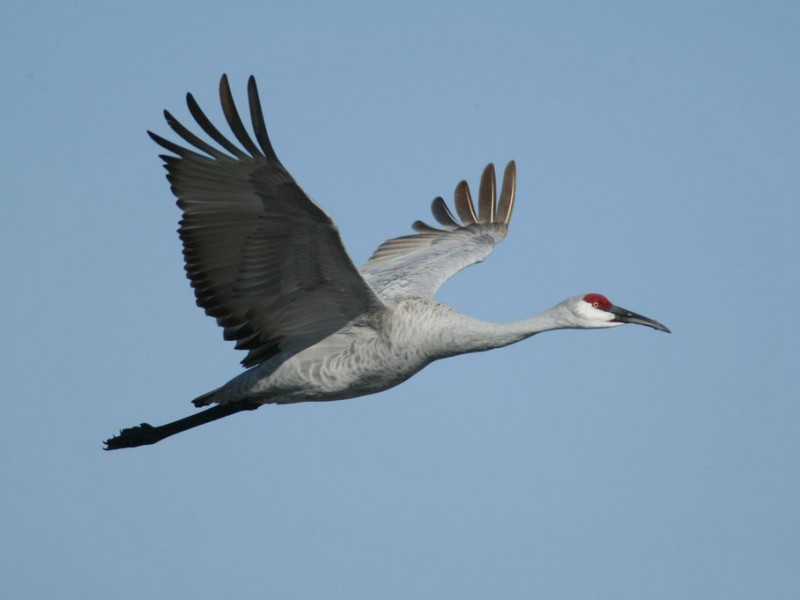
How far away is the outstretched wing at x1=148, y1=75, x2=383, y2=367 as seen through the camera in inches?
364

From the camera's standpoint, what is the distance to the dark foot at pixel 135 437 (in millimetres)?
11805

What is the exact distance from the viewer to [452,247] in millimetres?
13492

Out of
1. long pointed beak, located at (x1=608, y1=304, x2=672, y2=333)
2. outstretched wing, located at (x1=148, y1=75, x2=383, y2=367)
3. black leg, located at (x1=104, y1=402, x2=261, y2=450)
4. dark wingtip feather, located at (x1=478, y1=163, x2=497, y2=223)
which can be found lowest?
long pointed beak, located at (x1=608, y1=304, x2=672, y2=333)

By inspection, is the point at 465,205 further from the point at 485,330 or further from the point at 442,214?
the point at 485,330

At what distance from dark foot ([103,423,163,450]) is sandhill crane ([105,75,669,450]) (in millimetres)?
475

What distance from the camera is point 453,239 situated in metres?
13.9

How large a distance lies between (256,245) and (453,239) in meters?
4.55

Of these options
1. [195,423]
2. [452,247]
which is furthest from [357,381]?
[452,247]

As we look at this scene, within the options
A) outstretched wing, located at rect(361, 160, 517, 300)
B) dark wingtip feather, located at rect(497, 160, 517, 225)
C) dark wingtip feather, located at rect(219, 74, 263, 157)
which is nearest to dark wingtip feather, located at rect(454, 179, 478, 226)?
outstretched wing, located at rect(361, 160, 517, 300)

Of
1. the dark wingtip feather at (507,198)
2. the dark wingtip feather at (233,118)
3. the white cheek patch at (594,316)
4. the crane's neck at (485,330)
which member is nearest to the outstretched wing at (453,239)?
the dark wingtip feather at (507,198)

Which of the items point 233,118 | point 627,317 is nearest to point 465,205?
point 627,317

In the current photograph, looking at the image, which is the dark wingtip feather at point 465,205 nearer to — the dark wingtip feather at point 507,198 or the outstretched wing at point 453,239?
the outstretched wing at point 453,239

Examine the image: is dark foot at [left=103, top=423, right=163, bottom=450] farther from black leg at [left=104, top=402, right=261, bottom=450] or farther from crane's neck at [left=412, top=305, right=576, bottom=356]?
crane's neck at [left=412, top=305, right=576, bottom=356]

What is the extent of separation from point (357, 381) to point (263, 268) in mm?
1234
